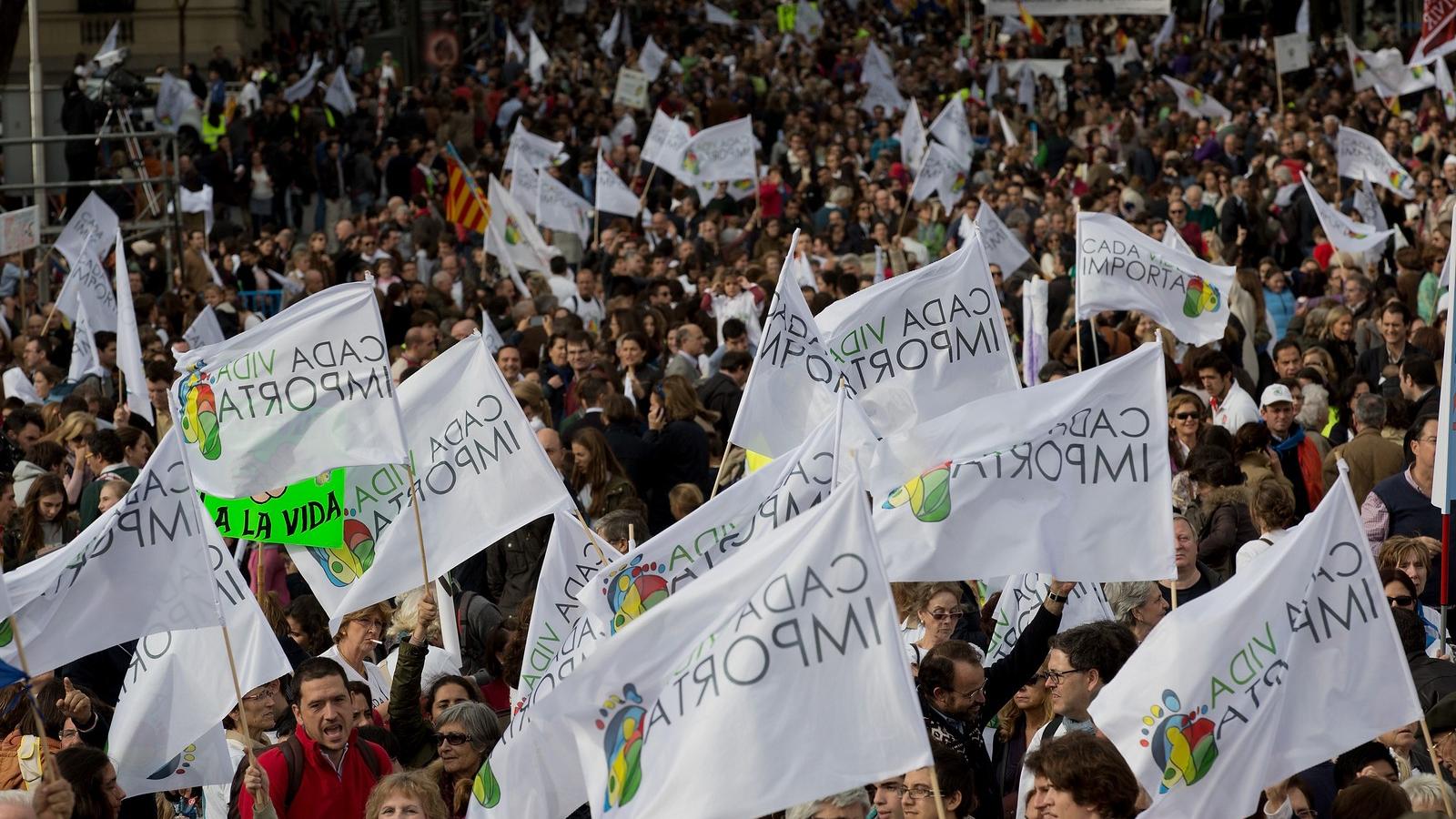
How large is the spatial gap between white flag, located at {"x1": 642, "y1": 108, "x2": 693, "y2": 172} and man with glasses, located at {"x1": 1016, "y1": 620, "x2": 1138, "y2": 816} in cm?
1728

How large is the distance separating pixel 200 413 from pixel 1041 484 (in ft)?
12.1

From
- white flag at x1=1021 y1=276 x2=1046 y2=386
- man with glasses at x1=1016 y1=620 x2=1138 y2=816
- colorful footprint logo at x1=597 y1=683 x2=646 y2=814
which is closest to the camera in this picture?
colorful footprint logo at x1=597 y1=683 x2=646 y2=814

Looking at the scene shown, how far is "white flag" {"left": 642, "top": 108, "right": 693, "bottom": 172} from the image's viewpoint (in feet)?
78.4

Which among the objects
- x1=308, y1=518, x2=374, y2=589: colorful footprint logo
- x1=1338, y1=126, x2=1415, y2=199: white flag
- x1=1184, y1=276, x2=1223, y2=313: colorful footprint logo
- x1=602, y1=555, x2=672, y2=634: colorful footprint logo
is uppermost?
x1=602, y1=555, x2=672, y2=634: colorful footprint logo

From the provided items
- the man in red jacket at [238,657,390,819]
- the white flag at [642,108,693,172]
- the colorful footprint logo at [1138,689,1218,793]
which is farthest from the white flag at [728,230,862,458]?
the white flag at [642,108,693,172]

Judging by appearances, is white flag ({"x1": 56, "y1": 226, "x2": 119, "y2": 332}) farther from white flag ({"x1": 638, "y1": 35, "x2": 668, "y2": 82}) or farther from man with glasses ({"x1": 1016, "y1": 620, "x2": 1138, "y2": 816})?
white flag ({"x1": 638, "y1": 35, "x2": 668, "y2": 82})

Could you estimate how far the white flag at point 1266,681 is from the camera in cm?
608

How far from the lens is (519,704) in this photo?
7.04 meters

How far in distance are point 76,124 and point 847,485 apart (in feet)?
66.8

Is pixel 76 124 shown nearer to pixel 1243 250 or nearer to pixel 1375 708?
pixel 1243 250

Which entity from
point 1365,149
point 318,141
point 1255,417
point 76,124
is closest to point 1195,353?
point 1255,417

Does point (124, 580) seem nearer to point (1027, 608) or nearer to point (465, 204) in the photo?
point (1027, 608)

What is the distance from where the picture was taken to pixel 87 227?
1902 cm

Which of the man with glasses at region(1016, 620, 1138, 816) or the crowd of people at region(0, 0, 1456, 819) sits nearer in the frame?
the man with glasses at region(1016, 620, 1138, 816)
